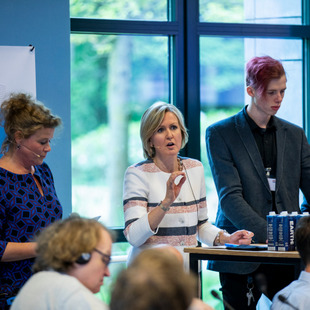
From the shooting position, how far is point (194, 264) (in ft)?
11.1

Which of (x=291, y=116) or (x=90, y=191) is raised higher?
(x=291, y=116)

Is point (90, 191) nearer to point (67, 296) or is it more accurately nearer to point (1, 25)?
point (1, 25)

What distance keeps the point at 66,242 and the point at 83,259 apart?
0.08m

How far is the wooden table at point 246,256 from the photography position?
3.18 metres

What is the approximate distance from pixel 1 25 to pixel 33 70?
1.23ft

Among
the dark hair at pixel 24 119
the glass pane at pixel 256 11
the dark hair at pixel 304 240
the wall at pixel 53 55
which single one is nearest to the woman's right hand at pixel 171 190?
the dark hair at pixel 24 119

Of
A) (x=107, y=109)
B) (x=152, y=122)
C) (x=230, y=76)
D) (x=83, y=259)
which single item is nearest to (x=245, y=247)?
(x=152, y=122)

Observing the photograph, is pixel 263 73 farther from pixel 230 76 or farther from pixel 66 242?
pixel 66 242

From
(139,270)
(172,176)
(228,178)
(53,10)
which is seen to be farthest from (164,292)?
(53,10)

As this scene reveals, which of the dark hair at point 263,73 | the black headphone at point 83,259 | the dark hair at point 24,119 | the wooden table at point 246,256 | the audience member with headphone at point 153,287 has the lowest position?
the wooden table at point 246,256

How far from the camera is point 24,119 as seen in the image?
3176 millimetres

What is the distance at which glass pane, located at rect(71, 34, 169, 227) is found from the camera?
482 centimetres

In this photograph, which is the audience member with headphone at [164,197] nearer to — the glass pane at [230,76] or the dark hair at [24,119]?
the dark hair at [24,119]

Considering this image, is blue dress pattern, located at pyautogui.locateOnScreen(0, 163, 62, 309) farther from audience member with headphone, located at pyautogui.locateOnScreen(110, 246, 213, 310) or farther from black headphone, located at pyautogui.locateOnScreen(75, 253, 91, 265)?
audience member with headphone, located at pyautogui.locateOnScreen(110, 246, 213, 310)
